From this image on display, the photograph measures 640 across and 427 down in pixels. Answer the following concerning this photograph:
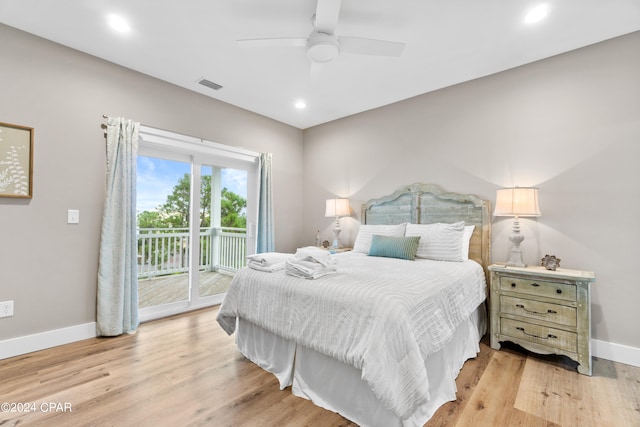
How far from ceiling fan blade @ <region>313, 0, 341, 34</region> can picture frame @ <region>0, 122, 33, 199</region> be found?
265cm

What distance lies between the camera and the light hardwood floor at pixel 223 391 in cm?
171

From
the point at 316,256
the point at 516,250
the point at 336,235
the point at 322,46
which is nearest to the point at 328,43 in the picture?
the point at 322,46

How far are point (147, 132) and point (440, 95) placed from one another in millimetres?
3435

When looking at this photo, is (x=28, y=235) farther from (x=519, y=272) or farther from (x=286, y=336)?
(x=519, y=272)

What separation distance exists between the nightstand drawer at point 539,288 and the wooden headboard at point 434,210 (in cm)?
45

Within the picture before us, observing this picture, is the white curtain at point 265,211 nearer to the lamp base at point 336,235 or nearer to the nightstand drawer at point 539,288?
the lamp base at point 336,235

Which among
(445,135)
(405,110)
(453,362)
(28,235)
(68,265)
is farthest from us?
(405,110)

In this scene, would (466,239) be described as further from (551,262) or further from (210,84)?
(210,84)

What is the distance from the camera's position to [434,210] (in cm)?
348

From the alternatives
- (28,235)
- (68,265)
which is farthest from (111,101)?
(68,265)

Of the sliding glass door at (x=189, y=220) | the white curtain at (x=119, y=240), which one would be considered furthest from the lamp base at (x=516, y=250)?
the white curtain at (x=119, y=240)

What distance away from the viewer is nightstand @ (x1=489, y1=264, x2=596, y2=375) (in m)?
2.24

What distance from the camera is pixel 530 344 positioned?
2.46 m

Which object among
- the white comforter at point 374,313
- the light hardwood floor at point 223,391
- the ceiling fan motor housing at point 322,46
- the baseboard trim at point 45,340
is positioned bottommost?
the light hardwood floor at point 223,391
